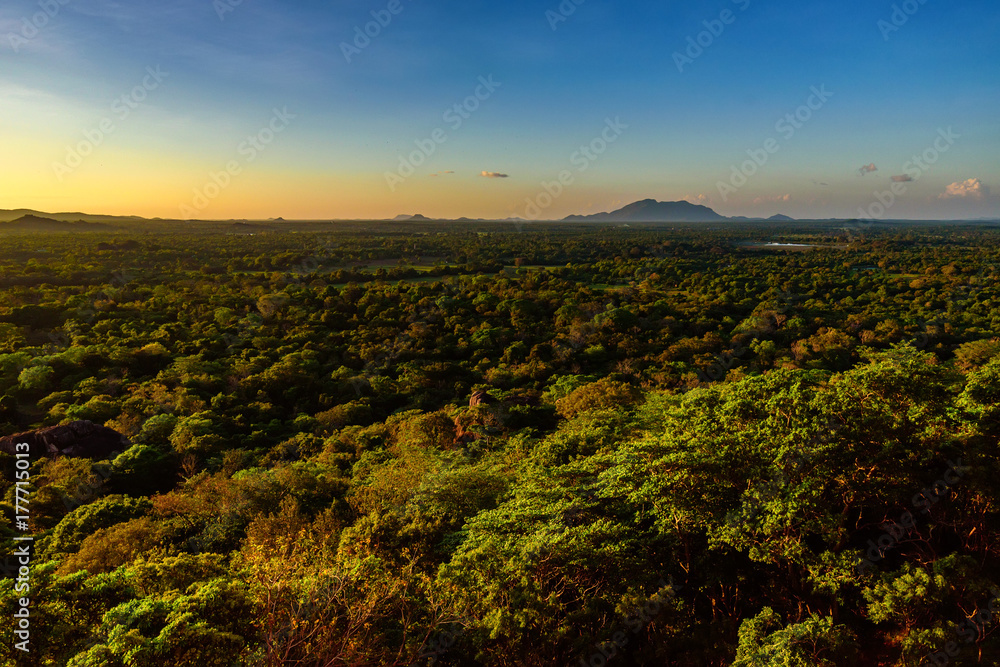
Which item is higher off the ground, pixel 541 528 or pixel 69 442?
pixel 541 528

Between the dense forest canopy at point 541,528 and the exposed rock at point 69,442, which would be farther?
the exposed rock at point 69,442

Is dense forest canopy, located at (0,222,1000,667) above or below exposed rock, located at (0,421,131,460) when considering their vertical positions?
above

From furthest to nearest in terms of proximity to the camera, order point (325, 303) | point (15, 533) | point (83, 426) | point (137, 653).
→ point (325, 303), point (83, 426), point (15, 533), point (137, 653)

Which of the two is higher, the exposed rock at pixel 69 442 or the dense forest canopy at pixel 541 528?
the dense forest canopy at pixel 541 528

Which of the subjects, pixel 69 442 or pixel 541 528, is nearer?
pixel 541 528

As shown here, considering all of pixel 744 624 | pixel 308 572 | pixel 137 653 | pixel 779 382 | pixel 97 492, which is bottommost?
pixel 97 492

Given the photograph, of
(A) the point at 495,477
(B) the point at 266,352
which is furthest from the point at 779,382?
(B) the point at 266,352

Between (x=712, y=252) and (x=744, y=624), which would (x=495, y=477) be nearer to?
(x=744, y=624)

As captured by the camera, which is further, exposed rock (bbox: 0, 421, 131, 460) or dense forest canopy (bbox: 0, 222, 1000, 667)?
exposed rock (bbox: 0, 421, 131, 460)
